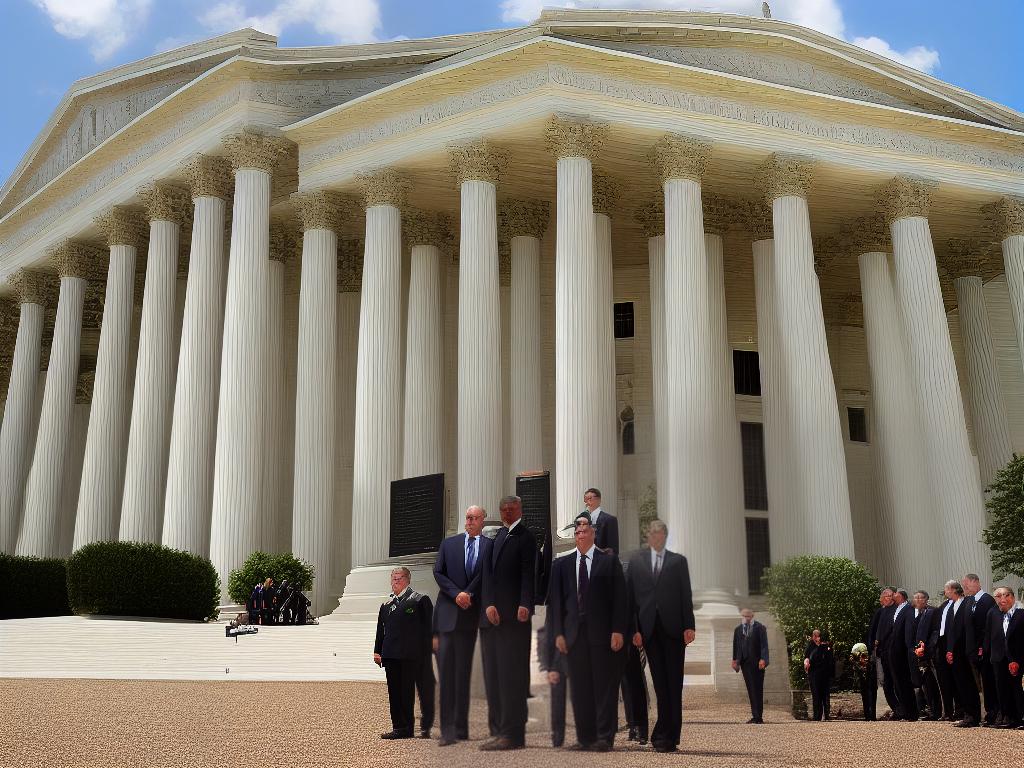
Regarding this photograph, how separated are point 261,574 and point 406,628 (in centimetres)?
2267

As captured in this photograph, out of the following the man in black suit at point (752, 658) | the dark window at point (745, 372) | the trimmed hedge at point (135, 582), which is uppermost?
the dark window at point (745, 372)

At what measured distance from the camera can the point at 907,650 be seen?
19.2 m

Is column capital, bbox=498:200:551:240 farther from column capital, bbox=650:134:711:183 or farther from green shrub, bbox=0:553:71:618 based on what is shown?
green shrub, bbox=0:553:71:618

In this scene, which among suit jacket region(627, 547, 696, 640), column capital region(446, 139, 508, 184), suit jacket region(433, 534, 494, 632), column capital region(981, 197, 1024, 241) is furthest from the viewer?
column capital region(981, 197, 1024, 241)

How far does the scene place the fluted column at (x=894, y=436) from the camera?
37.9 metres

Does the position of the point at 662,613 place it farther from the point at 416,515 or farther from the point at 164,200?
the point at 164,200

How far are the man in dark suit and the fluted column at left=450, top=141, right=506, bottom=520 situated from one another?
729 inches

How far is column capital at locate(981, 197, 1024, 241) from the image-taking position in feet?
134

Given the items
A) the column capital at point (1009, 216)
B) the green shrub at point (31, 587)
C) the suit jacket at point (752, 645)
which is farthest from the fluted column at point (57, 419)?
the suit jacket at point (752, 645)

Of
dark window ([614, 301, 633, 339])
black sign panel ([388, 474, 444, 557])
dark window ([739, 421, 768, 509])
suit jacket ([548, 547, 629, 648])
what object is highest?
dark window ([614, 301, 633, 339])

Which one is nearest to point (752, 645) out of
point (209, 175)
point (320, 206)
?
point (320, 206)

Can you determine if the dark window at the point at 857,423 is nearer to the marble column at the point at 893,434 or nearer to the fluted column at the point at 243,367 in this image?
the marble column at the point at 893,434

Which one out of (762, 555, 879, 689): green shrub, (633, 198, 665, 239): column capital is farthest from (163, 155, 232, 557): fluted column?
(762, 555, 879, 689): green shrub

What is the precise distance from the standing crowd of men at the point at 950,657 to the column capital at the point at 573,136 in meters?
20.2
